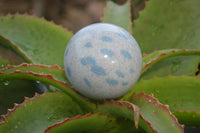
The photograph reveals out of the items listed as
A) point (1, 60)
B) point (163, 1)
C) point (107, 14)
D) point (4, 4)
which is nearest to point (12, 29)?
point (1, 60)

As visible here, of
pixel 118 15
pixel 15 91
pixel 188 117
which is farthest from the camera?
pixel 118 15

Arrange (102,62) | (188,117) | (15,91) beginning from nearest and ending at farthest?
(102,62) → (188,117) → (15,91)

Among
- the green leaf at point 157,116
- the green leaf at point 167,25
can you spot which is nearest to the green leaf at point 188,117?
the green leaf at point 157,116

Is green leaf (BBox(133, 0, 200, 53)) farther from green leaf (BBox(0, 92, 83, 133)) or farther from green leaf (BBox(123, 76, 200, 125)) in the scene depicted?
green leaf (BBox(0, 92, 83, 133))

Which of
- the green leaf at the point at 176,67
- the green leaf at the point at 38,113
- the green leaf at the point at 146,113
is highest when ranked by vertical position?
the green leaf at the point at 146,113

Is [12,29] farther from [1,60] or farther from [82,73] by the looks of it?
[82,73]

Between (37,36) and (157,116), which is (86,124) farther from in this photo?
(37,36)

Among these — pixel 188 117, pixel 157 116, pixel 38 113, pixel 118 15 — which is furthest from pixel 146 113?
pixel 118 15

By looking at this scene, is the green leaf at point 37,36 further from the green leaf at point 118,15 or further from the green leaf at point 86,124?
the green leaf at point 86,124
